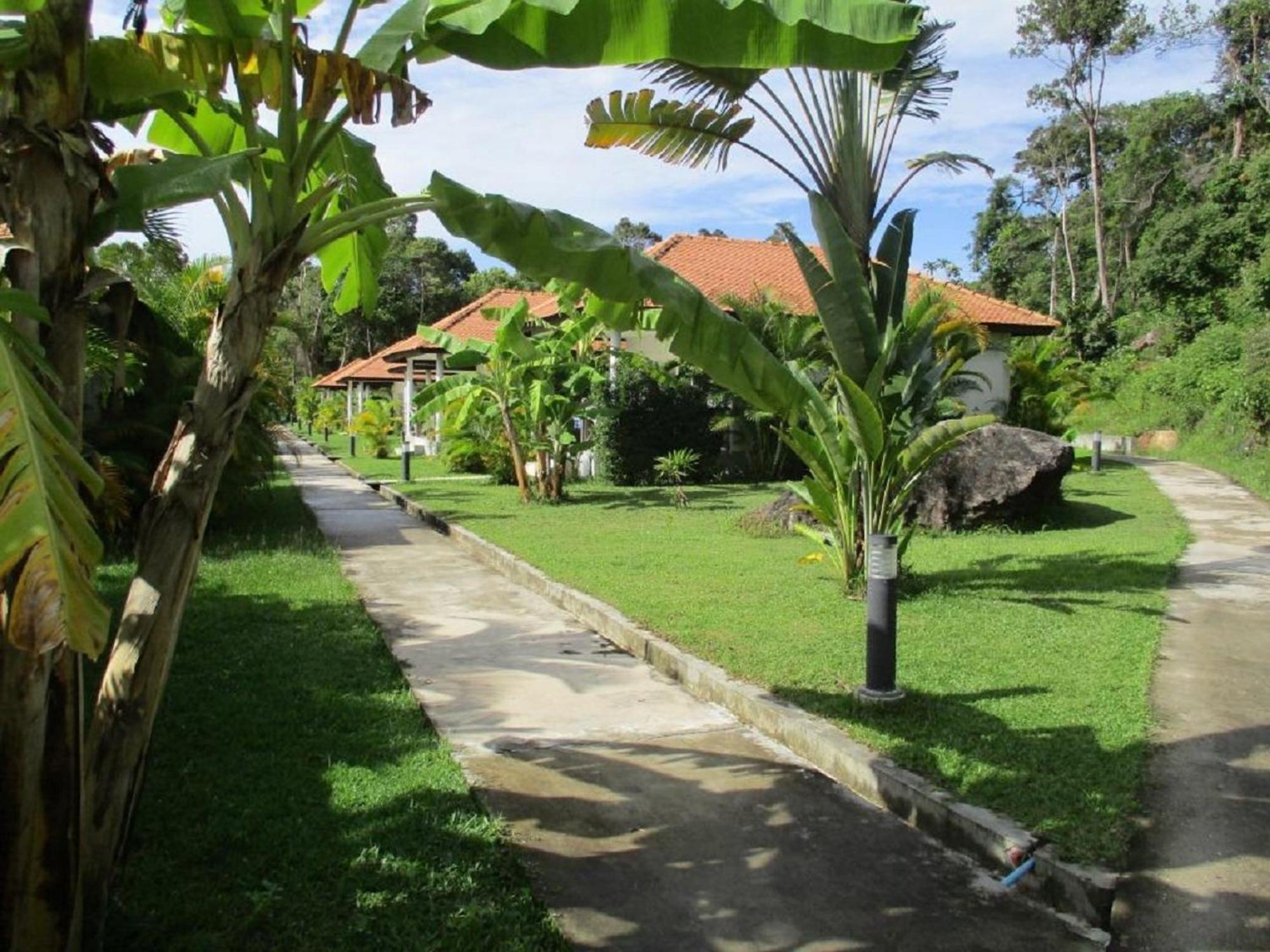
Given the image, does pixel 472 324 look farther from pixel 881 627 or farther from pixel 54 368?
pixel 54 368

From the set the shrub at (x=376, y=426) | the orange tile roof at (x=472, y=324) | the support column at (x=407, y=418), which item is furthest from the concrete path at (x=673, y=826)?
the shrub at (x=376, y=426)

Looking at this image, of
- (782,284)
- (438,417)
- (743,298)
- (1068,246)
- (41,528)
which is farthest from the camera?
(1068,246)

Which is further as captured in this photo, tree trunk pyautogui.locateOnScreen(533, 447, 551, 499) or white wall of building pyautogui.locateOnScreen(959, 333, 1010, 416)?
white wall of building pyautogui.locateOnScreen(959, 333, 1010, 416)

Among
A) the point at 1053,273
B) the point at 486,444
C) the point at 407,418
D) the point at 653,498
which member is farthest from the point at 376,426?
the point at 1053,273

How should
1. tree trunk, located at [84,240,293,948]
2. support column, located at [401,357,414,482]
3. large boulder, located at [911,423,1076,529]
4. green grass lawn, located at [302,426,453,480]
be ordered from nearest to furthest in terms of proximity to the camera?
tree trunk, located at [84,240,293,948], large boulder, located at [911,423,1076,529], support column, located at [401,357,414,482], green grass lawn, located at [302,426,453,480]

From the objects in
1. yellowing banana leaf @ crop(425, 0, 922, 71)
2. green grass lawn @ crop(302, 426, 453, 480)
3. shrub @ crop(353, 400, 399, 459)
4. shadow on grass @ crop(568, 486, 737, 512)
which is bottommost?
shadow on grass @ crop(568, 486, 737, 512)

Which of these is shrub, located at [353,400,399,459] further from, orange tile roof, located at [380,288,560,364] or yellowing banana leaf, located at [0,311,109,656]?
yellowing banana leaf, located at [0,311,109,656]

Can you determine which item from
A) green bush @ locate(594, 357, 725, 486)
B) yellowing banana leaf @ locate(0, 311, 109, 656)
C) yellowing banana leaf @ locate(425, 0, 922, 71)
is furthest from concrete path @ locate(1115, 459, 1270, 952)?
green bush @ locate(594, 357, 725, 486)

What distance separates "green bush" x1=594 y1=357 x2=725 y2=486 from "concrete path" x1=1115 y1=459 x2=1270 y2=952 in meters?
12.0

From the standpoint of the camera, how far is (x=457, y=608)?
8859 mm

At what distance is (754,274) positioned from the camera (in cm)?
2519

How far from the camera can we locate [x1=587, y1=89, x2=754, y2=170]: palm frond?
730cm

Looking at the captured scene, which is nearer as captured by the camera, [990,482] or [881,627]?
[881,627]

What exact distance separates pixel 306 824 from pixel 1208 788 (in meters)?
3.92
